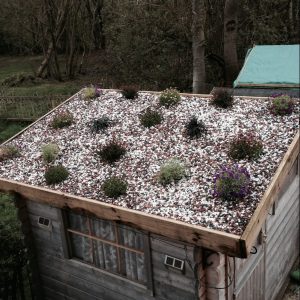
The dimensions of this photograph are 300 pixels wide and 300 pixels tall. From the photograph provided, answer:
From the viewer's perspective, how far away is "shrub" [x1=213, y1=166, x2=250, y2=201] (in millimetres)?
5699

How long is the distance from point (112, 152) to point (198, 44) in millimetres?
8739

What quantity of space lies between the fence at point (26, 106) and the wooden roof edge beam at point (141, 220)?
11.8 metres

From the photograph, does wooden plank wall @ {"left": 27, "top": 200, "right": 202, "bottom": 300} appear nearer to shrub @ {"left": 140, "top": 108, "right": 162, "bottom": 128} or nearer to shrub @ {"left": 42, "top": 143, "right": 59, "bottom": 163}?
shrub @ {"left": 42, "top": 143, "right": 59, "bottom": 163}

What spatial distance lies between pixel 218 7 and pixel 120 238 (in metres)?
15.1

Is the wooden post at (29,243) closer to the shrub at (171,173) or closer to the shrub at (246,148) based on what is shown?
the shrub at (171,173)

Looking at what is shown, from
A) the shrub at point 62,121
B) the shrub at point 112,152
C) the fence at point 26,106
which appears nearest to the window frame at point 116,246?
the shrub at point 112,152

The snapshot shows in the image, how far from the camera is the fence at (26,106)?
18.9m

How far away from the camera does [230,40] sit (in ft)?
54.8

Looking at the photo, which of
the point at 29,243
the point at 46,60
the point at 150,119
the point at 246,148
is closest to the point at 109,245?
the point at 29,243

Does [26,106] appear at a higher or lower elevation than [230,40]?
lower

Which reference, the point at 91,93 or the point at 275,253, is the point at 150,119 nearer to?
the point at 91,93

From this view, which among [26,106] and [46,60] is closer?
[26,106]

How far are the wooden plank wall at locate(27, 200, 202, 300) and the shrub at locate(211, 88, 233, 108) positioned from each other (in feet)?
11.6

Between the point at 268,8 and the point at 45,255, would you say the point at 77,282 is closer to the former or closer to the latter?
the point at 45,255
